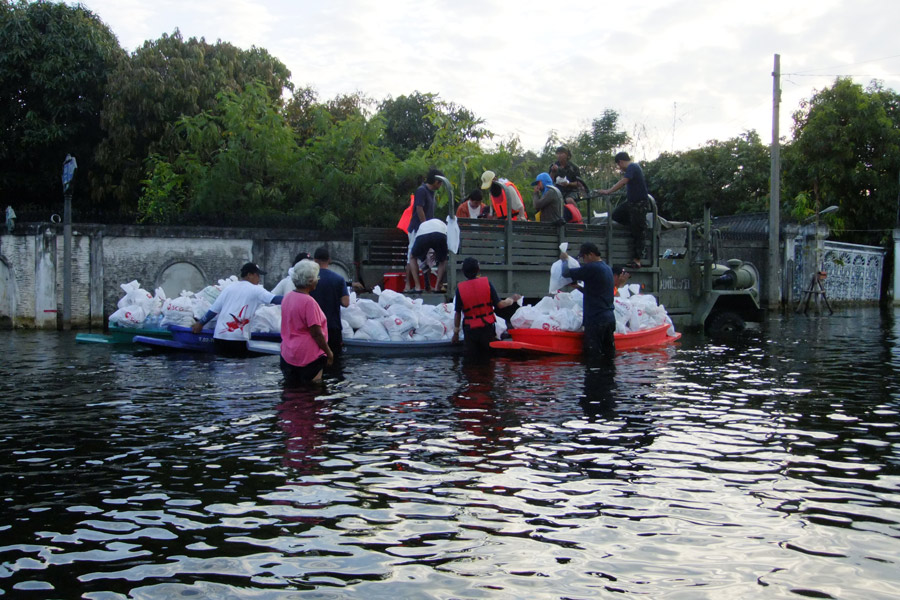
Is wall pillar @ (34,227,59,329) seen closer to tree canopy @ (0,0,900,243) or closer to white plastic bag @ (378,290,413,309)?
tree canopy @ (0,0,900,243)

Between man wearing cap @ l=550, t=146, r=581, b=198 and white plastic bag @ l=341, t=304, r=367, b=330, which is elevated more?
man wearing cap @ l=550, t=146, r=581, b=198

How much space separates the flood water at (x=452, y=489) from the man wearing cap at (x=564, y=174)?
5.49m

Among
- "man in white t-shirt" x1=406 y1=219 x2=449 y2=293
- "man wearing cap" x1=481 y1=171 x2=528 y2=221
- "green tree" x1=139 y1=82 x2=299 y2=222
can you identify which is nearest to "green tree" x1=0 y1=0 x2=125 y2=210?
"green tree" x1=139 y1=82 x2=299 y2=222

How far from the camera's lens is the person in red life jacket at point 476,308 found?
11.1 metres

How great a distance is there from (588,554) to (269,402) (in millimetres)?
4695

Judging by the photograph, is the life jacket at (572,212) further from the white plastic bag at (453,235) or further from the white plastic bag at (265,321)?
the white plastic bag at (265,321)

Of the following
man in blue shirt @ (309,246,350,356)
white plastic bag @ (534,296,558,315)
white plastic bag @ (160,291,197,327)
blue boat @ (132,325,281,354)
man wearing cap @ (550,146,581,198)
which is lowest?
blue boat @ (132,325,281,354)

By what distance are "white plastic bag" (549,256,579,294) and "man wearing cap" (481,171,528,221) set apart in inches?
45.8

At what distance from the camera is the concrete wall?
18609 millimetres

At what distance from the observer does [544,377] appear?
9.66 meters

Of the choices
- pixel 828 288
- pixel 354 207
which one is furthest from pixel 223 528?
pixel 828 288

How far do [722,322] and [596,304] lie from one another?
5.08 metres

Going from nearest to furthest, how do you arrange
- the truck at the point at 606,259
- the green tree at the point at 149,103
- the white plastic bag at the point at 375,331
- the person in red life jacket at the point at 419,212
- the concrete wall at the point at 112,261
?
the white plastic bag at the point at 375,331 < the truck at the point at 606,259 < the person in red life jacket at the point at 419,212 < the concrete wall at the point at 112,261 < the green tree at the point at 149,103

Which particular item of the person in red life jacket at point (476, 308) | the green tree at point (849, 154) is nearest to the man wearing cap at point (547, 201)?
the person in red life jacket at point (476, 308)
